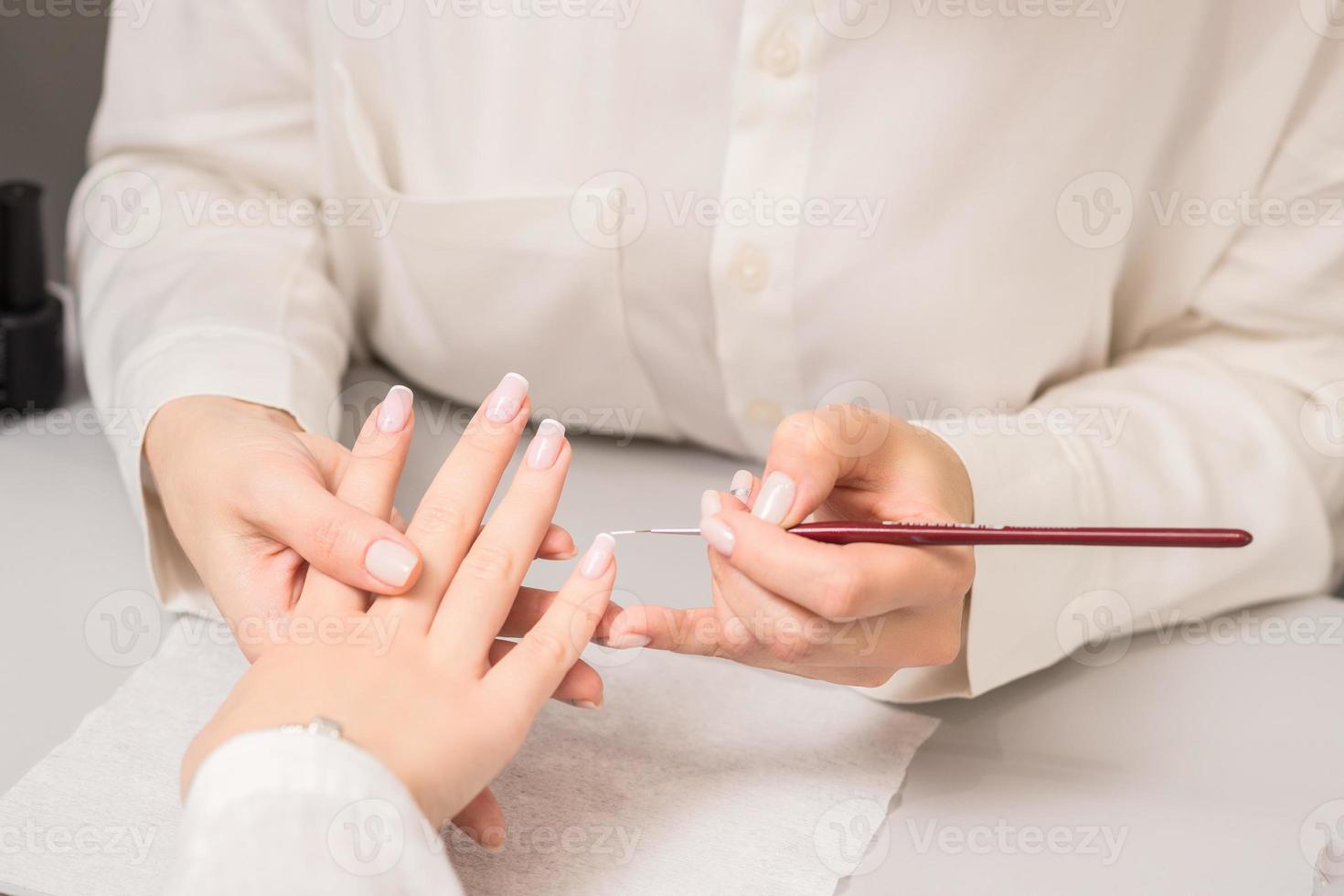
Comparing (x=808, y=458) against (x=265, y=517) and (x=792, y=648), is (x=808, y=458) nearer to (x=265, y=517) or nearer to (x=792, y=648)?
(x=792, y=648)

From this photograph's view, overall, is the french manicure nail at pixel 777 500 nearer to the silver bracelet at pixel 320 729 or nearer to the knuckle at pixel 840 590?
the knuckle at pixel 840 590

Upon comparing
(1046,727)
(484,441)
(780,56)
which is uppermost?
(780,56)

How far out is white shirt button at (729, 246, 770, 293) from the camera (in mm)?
797

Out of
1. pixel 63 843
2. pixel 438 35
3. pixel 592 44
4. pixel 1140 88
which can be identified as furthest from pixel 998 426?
pixel 63 843

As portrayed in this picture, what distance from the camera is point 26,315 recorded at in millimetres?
954

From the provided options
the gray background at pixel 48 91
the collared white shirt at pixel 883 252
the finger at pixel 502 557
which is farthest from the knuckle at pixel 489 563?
the gray background at pixel 48 91

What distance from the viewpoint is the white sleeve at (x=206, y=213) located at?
84 centimetres

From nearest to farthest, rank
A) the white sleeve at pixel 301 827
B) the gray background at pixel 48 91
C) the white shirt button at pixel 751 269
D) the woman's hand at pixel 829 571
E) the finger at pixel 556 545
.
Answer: the white sleeve at pixel 301 827
the woman's hand at pixel 829 571
the finger at pixel 556 545
the white shirt button at pixel 751 269
the gray background at pixel 48 91

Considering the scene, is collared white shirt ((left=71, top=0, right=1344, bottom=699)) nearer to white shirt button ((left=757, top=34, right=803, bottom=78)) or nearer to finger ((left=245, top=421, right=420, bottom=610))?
white shirt button ((left=757, top=34, right=803, bottom=78))

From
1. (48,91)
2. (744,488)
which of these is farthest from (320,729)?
(48,91)

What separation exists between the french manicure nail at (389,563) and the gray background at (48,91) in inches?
30.8

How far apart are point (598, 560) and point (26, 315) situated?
59 centimetres

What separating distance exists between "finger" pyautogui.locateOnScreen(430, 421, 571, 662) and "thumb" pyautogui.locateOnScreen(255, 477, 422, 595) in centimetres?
3

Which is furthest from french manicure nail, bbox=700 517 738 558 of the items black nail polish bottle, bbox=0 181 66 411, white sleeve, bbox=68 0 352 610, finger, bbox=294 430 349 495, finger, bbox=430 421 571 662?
black nail polish bottle, bbox=0 181 66 411
